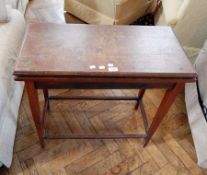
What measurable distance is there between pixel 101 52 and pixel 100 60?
0.05m

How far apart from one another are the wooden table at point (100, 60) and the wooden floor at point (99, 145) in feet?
0.74

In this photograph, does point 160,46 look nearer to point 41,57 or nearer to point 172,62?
point 172,62

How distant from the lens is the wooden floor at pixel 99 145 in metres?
1.00

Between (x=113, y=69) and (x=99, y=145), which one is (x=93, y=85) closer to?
(x=113, y=69)

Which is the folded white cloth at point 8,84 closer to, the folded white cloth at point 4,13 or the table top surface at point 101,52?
the folded white cloth at point 4,13

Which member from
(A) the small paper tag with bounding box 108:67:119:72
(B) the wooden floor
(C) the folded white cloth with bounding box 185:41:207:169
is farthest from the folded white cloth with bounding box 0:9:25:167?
(C) the folded white cloth with bounding box 185:41:207:169

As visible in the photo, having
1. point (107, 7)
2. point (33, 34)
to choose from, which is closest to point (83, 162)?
point (33, 34)

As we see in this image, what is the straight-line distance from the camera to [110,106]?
49.0 inches

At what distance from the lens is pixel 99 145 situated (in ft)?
3.53

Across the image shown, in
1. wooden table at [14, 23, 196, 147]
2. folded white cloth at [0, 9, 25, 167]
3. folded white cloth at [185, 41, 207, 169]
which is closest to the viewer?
wooden table at [14, 23, 196, 147]

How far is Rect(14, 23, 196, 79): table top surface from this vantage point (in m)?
0.69

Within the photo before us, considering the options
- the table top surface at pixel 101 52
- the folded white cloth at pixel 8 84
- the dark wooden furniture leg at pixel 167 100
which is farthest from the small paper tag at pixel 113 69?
the folded white cloth at pixel 8 84

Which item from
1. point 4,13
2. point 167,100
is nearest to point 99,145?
point 167,100

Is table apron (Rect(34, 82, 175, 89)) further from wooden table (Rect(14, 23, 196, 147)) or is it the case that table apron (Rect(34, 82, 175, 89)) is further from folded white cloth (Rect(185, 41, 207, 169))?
folded white cloth (Rect(185, 41, 207, 169))
